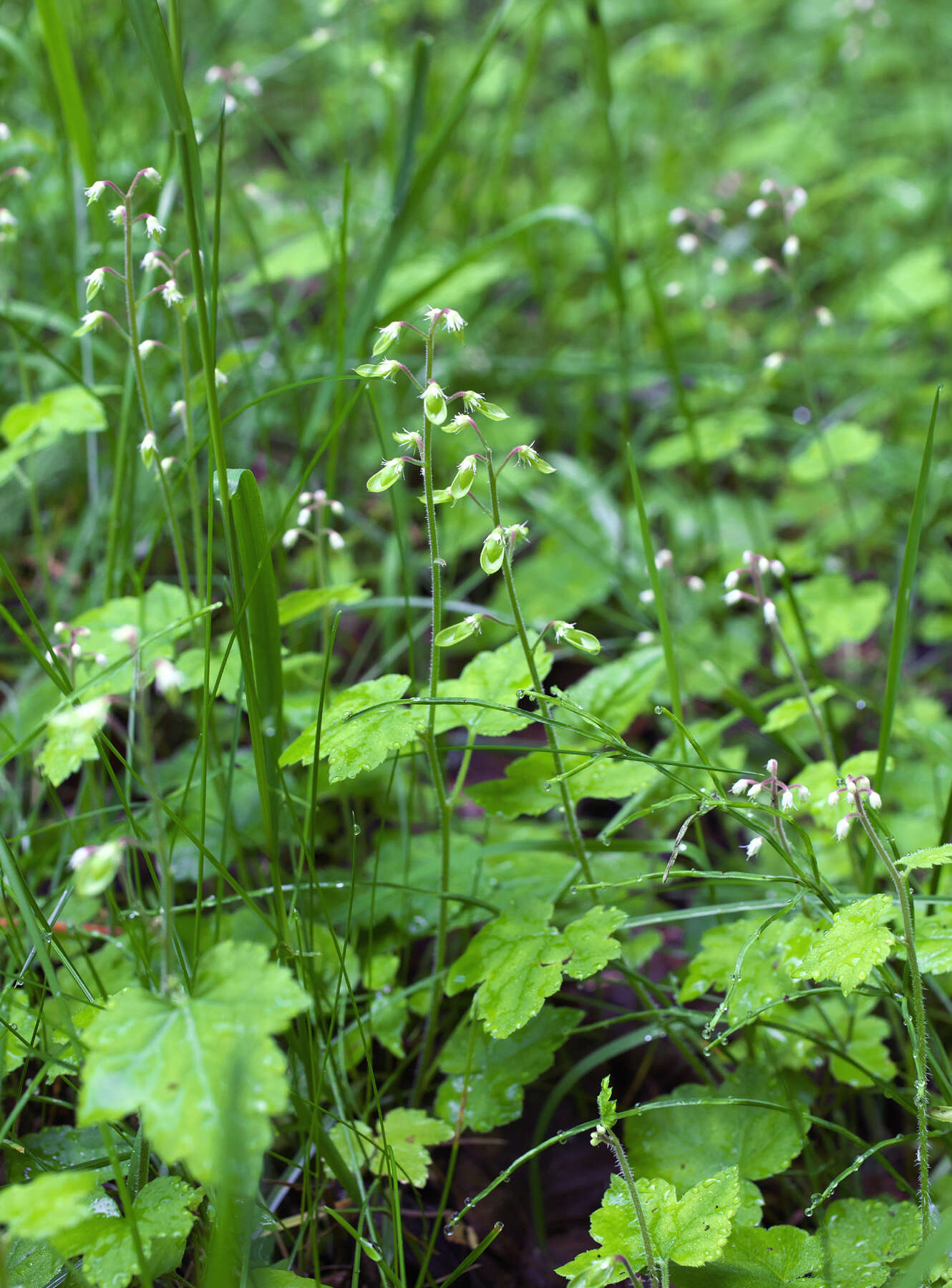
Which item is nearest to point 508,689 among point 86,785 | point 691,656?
point 86,785

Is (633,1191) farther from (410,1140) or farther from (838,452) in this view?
(838,452)

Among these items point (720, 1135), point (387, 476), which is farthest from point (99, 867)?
point (720, 1135)

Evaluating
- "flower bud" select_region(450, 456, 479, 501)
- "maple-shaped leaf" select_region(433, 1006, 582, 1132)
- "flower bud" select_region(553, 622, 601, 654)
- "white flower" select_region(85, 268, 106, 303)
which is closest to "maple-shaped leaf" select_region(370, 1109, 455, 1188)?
"maple-shaped leaf" select_region(433, 1006, 582, 1132)

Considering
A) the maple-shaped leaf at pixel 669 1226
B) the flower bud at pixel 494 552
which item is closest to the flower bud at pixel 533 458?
the flower bud at pixel 494 552

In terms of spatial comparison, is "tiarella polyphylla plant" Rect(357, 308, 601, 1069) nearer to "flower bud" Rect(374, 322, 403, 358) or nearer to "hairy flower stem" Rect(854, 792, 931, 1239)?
"flower bud" Rect(374, 322, 403, 358)

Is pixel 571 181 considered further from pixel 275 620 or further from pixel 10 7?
pixel 275 620

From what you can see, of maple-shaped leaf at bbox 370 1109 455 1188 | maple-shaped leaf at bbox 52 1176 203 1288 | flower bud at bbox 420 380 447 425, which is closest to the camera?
maple-shaped leaf at bbox 52 1176 203 1288
